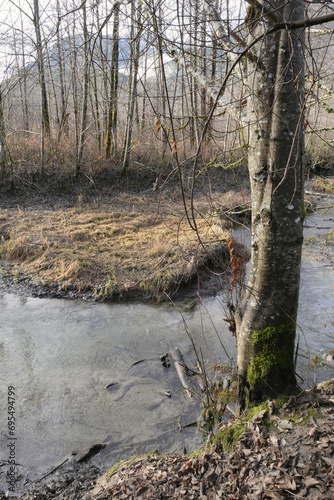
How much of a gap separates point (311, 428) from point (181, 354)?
2.90 meters

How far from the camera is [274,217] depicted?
10.2 ft

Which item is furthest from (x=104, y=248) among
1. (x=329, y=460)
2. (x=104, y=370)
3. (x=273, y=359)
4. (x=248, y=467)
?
(x=329, y=460)

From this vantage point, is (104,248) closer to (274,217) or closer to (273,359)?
(273,359)

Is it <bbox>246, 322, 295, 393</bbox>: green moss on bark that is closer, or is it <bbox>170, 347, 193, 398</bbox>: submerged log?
<bbox>246, 322, 295, 393</bbox>: green moss on bark

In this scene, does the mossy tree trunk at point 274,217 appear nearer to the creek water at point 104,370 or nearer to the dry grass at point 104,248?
the creek water at point 104,370

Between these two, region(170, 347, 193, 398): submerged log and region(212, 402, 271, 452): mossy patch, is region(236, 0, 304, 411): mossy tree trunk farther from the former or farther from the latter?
region(170, 347, 193, 398): submerged log

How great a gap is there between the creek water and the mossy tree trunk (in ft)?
1.56

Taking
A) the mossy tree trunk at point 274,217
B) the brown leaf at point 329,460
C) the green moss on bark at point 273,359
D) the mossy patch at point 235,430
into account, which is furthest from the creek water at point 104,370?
the brown leaf at point 329,460

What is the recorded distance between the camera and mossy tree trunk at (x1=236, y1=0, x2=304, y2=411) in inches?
112

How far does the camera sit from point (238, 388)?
3689 mm

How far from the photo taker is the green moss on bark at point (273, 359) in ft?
11.1

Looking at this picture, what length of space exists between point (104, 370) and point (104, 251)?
428 cm

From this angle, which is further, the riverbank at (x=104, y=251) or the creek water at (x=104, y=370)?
the riverbank at (x=104, y=251)

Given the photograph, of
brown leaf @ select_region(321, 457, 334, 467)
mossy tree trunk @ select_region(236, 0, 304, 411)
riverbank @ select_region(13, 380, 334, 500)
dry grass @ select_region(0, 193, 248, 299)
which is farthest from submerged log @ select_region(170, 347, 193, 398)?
brown leaf @ select_region(321, 457, 334, 467)
